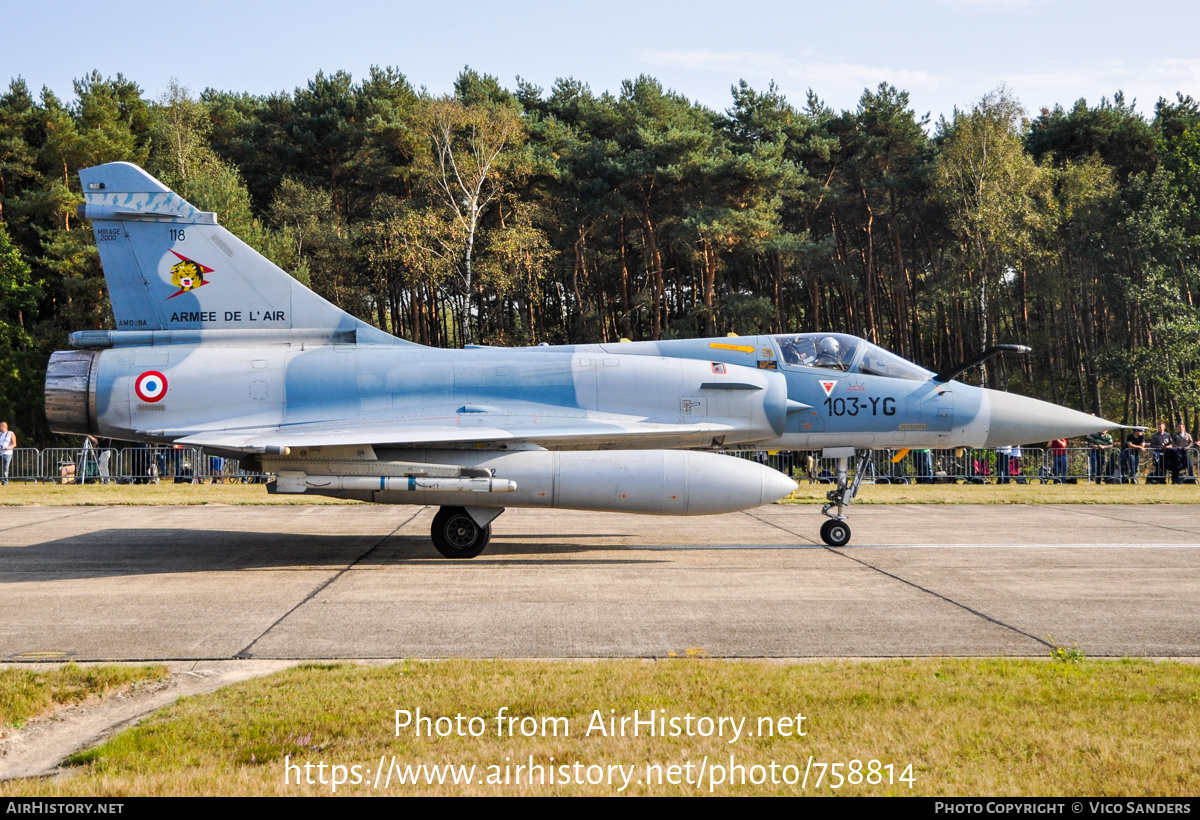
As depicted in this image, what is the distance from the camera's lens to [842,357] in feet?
40.8

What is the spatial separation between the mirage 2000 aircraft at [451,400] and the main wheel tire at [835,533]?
3 centimetres

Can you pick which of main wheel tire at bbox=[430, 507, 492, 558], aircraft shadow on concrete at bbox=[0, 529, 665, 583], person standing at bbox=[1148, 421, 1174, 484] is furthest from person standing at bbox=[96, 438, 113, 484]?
person standing at bbox=[1148, 421, 1174, 484]

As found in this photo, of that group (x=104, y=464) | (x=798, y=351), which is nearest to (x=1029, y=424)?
(x=798, y=351)

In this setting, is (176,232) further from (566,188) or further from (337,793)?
(566,188)

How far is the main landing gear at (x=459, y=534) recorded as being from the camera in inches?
445

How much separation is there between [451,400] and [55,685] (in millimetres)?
6357

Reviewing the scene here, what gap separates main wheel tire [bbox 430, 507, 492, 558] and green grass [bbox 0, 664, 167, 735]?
5338 mm

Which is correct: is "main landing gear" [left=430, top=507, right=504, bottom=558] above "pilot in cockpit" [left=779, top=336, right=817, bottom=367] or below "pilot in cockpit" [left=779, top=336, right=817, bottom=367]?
below

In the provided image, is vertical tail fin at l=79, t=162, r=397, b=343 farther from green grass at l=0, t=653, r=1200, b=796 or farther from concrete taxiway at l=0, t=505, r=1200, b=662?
green grass at l=0, t=653, r=1200, b=796

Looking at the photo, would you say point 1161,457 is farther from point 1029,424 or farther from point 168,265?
point 168,265

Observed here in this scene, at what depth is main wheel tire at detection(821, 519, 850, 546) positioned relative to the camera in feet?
40.0

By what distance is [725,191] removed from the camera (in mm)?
40312

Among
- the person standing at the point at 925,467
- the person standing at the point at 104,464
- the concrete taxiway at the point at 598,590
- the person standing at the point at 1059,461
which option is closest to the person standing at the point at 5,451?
the person standing at the point at 104,464

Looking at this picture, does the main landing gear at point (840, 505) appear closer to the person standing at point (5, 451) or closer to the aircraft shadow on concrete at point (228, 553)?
the aircraft shadow on concrete at point (228, 553)
